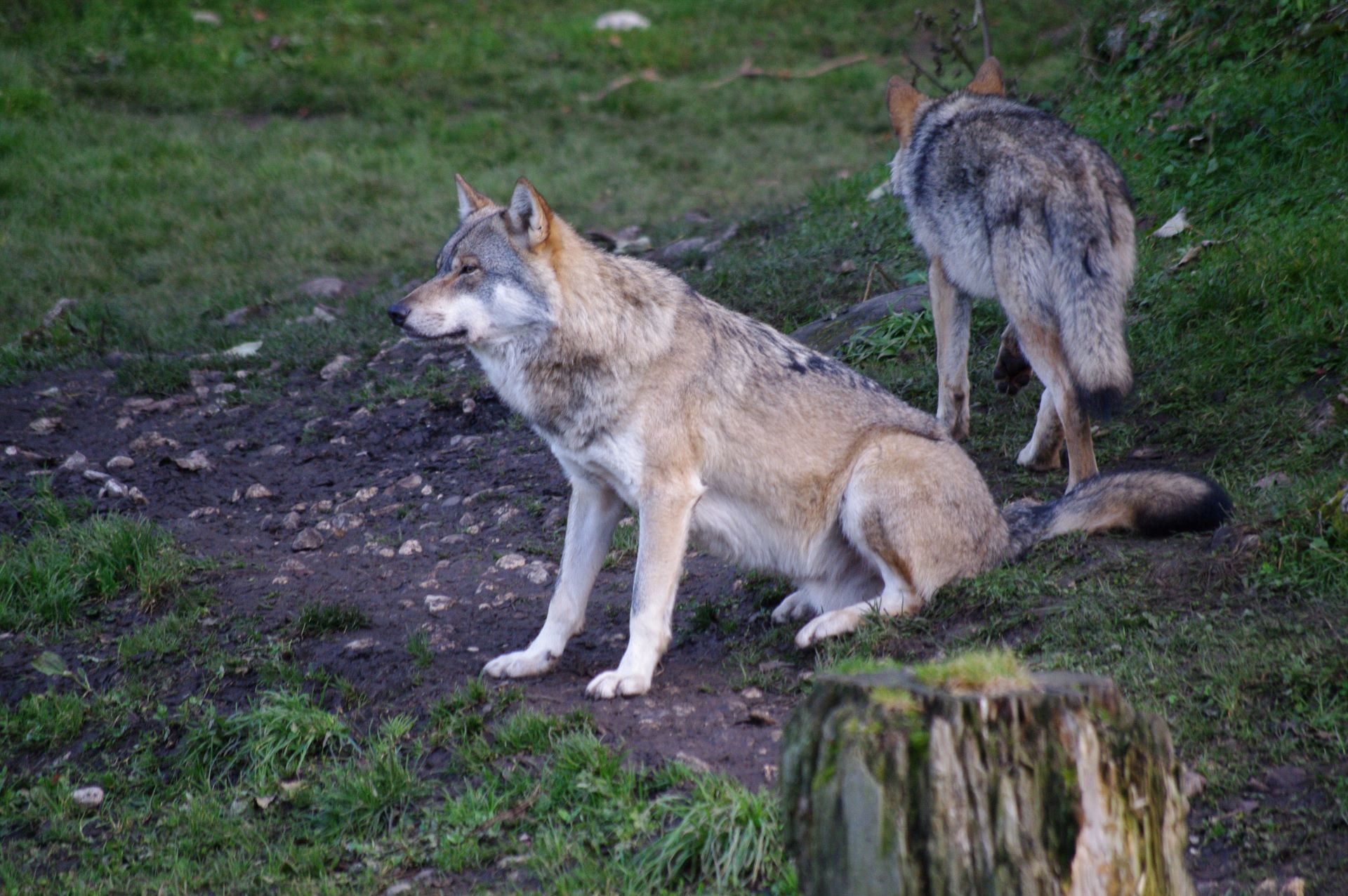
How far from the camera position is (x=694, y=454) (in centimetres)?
498

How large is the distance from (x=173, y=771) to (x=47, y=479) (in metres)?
3.23

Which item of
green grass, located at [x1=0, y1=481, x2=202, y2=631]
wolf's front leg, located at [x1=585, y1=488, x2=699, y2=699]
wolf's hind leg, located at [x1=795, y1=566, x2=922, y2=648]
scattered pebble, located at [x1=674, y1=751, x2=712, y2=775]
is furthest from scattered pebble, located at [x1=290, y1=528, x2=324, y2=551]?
scattered pebble, located at [x1=674, y1=751, x2=712, y2=775]

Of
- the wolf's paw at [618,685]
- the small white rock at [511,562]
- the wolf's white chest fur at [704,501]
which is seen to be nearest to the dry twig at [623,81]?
the small white rock at [511,562]

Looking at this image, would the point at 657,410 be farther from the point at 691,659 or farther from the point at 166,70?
the point at 166,70

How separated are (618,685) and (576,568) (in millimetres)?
643

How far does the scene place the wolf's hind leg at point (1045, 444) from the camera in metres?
6.43

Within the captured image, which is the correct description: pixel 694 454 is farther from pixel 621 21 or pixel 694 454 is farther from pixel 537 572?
pixel 621 21

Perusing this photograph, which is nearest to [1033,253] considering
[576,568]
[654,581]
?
[654,581]

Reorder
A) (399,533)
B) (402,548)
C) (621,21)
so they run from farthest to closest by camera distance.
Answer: (621,21) → (399,533) → (402,548)

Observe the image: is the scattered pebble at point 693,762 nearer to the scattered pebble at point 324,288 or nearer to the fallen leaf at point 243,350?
the fallen leaf at point 243,350

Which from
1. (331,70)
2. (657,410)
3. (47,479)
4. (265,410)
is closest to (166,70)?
(331,70)

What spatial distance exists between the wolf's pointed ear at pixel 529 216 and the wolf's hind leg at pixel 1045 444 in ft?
9.83

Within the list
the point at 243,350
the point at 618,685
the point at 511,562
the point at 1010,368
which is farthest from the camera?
the point at 243,350

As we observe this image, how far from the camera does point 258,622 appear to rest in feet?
18.1
